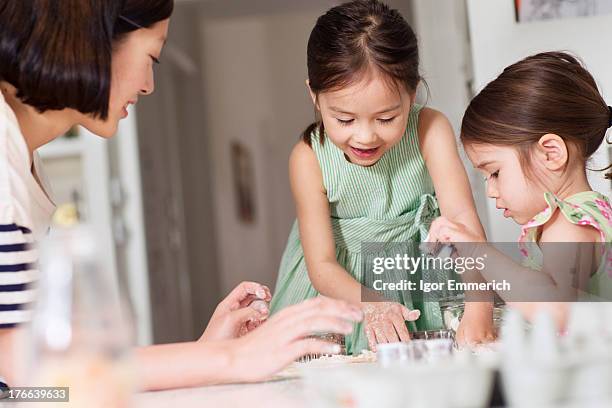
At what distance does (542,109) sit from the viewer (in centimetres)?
148

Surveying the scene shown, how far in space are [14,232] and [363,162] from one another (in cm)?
83

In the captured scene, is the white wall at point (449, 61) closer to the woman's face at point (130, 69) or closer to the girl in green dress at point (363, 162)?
the girl in green dress at point (363, 162)

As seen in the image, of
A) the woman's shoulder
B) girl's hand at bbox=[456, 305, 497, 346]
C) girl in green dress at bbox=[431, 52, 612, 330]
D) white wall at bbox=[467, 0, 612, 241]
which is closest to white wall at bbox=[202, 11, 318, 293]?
white wall at bbox=[467, 0, 612, 241]

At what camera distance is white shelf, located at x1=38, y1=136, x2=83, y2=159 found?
336 cm

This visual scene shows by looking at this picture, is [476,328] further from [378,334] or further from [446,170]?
[446,170]

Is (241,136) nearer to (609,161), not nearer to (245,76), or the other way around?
(245,76)

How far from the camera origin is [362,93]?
158cm

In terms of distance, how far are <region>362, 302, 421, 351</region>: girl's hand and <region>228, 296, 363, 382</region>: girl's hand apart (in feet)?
1.25

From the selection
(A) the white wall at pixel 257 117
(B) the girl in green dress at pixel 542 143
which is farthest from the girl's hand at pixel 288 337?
(A) the white wall at pixel 257 117

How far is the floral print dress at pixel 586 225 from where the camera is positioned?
1.29 meters

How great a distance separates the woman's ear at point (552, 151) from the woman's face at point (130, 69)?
2.31 feet

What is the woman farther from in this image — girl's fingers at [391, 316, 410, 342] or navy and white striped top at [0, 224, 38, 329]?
girl's fingers at [391, 316, 410, 342]

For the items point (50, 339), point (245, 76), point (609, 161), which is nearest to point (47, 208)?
point (50, 339)

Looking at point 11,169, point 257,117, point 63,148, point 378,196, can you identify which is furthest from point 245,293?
point 257,117
